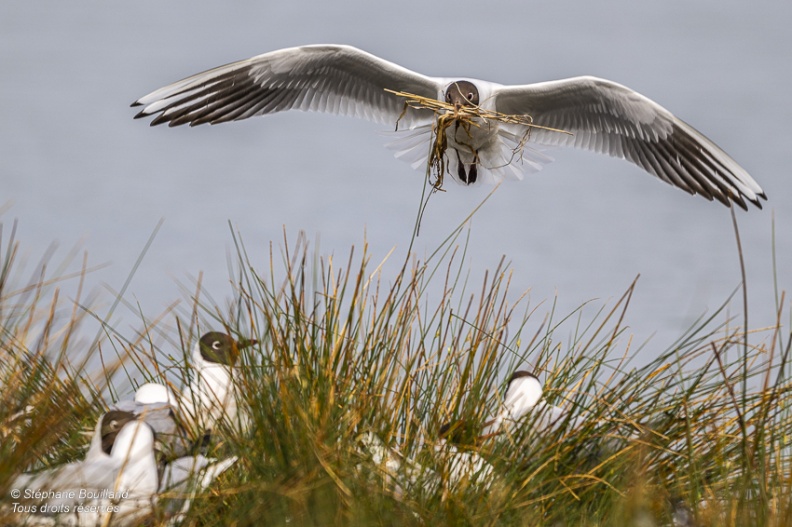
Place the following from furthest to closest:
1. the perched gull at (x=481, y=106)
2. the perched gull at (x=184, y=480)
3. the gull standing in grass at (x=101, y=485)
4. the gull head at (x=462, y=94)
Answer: the perched gull at (x=481, y=106) → the gull head at (x=462, y=94) → the perched gull at (x=184, y=480) → the gull standing in grass at (x=101, y=485)

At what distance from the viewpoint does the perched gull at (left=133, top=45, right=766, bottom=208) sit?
7.30 meters

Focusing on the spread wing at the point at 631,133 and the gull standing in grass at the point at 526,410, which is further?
the spread wing at the point at 631,133

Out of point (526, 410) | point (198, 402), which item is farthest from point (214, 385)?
point (526, 410)

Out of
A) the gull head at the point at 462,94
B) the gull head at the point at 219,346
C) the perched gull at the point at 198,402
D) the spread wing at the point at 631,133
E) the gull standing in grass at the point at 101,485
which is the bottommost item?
the gull standing in grass at the point at 101,485

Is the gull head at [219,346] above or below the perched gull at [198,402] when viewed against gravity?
above

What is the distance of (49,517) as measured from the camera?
8.57 ft

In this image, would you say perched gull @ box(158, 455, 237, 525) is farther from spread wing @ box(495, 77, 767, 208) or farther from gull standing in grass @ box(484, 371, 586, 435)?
spread wing @ box(495, 77, 767, 208)

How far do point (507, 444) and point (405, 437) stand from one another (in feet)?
1.31

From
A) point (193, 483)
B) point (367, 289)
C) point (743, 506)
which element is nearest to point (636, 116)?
point (367, 289)

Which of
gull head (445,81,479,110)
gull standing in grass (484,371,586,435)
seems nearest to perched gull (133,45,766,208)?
gull head (445,81,479,110)

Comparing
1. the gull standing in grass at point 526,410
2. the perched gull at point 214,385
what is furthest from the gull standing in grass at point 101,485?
the gull standing in grass at point 526,410

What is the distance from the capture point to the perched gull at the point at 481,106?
730 cm

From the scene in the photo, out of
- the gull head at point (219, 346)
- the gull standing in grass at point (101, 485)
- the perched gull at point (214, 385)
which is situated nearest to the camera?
the gull standing in grass at point (101, 485)

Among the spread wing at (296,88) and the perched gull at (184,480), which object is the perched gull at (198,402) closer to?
the perched gull at (184,480)
